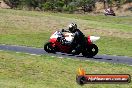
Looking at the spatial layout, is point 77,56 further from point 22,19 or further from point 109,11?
point 109,11

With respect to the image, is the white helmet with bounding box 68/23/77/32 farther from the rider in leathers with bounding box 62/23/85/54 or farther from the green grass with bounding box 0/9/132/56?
the green grass with bounding box 0/9/132/56

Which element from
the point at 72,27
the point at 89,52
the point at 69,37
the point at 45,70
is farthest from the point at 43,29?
the point at 45,70

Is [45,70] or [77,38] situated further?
[77,38]

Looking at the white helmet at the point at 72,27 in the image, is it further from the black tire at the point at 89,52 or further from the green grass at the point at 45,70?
the green grass at the point at 45,70

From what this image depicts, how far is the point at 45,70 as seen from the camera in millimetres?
16531

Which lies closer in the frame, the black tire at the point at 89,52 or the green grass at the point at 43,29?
the black tire at the point at 89,52

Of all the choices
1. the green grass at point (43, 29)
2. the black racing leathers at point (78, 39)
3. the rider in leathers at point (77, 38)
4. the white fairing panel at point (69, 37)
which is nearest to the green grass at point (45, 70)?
the rider in leathers at point (77, 38)

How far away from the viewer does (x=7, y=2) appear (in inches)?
3113

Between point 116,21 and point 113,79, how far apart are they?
138 feet

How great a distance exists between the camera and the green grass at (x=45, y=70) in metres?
14.3

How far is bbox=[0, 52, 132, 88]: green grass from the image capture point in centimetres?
1431

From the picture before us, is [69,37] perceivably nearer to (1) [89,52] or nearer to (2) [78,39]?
(2) [78,39]

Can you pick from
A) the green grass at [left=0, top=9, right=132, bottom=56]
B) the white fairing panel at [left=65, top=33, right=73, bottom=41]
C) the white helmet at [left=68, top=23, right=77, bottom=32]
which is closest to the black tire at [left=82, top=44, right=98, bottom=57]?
the white fairing panel at [left=65, top=33, right=73, bottom=41]

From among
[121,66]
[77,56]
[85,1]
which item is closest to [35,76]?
[121,66]
